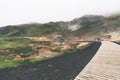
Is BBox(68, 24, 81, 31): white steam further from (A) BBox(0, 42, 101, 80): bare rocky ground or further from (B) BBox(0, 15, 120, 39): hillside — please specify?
(A) BBox(0, 42, 101, 80): bare rocky ground

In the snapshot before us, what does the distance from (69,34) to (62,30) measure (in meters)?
6.35

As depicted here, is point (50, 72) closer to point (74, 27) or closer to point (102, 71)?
point (102, 71)

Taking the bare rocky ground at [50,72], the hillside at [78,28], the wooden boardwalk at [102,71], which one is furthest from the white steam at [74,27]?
the wooden boardwalk at [102,71]

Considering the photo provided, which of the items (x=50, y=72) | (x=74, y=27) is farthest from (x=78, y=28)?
(x=50, y=72)

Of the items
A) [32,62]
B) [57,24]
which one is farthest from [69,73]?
[57,24]

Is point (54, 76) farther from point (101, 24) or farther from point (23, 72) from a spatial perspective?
point (101, 24)

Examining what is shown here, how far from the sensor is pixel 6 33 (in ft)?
518

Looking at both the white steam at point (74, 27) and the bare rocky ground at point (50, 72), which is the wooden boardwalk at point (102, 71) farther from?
the white steam at point (74, 27)

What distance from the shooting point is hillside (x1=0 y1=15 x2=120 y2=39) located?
13688 centimetres

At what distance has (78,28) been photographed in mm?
149750

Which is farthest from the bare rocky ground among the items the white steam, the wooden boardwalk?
the white steam

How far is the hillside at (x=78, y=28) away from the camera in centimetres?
13688

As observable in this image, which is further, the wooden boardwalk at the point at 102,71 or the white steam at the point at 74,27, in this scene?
the white steam at the point at 74,27

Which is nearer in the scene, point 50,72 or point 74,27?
point 50,72
